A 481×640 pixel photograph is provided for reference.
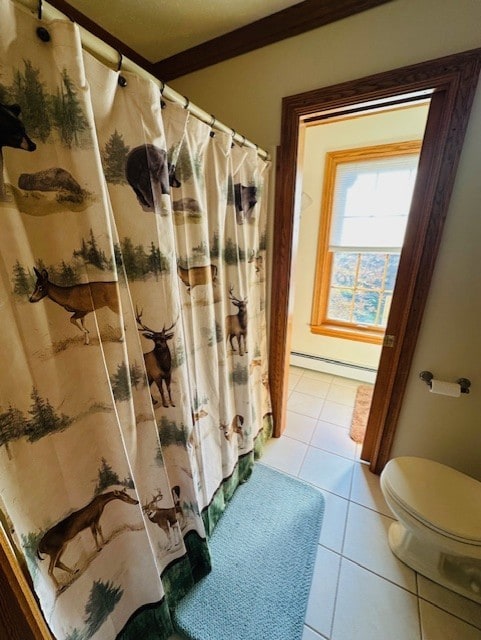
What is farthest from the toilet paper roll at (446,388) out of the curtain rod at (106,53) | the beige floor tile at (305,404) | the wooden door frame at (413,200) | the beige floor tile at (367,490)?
the curtain rod at (106,53)

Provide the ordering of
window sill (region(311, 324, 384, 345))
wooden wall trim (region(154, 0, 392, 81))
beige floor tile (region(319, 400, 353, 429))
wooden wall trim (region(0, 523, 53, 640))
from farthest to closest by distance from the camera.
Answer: window sill (region(311, 324, 384, 345)), beige floor tile (region(319, 400, 353, 429)), wooden wall trim (region(154, 0, 392, 81)), wooden wall trim (region(0, 523, 53, 640))

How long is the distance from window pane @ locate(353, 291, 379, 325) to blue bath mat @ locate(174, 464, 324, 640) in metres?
1.65

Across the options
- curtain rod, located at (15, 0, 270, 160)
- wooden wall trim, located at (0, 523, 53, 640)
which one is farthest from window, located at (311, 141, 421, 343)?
wooden wall trim, located at (0, 523, 53, 640)

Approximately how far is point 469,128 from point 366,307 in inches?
65.6

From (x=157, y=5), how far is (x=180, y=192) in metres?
1.02

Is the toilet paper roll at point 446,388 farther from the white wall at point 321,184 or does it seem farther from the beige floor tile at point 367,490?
the white wall at point 321,184

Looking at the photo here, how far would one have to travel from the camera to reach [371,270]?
2482mm

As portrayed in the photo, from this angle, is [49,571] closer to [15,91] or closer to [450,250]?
[15,91]

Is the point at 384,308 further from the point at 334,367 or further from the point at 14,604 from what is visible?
the point at 14,604

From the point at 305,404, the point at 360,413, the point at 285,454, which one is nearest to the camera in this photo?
the point at 285,454

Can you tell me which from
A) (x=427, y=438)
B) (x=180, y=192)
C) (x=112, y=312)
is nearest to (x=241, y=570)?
(x=427, y=438)

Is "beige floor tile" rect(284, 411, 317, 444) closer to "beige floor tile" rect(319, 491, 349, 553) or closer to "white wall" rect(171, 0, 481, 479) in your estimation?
"beige floor tile" rect(319, 491, 349, 553)

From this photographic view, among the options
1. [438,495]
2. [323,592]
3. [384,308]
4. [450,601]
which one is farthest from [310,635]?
[384,308]

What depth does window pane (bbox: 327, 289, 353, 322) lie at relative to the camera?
8.62ft
